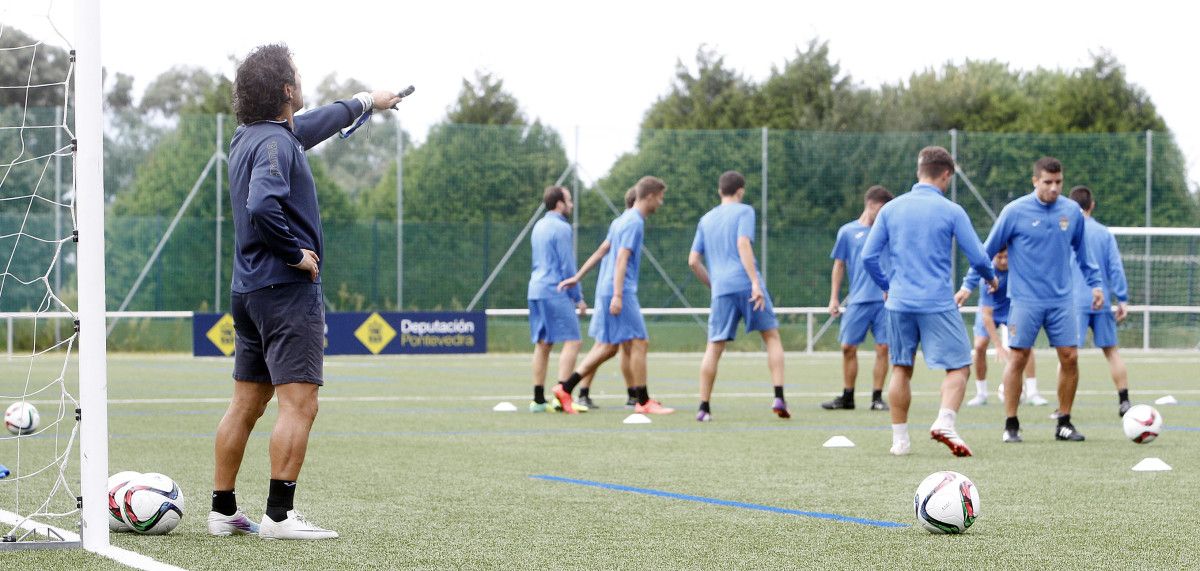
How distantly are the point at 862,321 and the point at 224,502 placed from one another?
903 cm

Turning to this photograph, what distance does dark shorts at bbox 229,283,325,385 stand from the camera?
5.67m

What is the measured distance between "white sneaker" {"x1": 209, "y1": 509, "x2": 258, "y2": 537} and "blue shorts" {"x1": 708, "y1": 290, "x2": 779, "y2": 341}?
668 centimetres

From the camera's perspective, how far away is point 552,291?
45.3 feet

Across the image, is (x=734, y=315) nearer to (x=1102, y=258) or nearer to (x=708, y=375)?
(x=708, y=375)

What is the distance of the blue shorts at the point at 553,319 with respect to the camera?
13.7 m

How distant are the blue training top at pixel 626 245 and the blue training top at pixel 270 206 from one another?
710 centimetres

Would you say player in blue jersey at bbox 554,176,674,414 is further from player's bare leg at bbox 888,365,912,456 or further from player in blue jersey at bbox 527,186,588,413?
player's bare leg at bbox 888,365,912,456

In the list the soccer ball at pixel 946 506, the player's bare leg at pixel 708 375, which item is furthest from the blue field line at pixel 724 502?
the player's bare leg at pixel 708 375

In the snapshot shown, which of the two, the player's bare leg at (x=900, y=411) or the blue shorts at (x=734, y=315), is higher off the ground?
the blue shorts at (x=734, y=315)

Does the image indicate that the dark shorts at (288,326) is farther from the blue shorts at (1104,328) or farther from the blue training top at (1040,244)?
the blue shorts at (1104,328)

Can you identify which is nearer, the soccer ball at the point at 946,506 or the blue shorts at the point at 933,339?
the soccer ball at the point at 946,506

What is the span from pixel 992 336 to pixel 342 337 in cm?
1306

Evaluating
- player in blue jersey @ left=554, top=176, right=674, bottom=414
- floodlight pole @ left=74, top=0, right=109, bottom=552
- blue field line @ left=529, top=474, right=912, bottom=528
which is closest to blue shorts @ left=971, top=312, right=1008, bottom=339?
player in blue jersey @ left=554, top=176, right=674, bottom=414

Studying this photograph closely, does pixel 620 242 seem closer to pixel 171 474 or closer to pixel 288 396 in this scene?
pixel 171 474
